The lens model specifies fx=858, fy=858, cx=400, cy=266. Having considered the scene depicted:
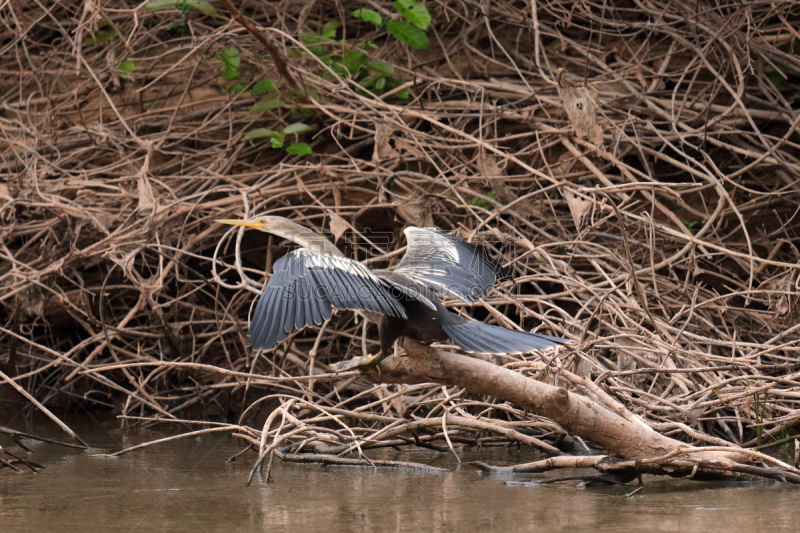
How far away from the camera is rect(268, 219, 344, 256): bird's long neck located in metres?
4.05

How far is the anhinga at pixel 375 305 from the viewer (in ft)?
9.48

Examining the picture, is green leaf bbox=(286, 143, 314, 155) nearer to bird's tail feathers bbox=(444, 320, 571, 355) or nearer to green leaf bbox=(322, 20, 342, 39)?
green leaf bbox=(322, 20, 342, 39)

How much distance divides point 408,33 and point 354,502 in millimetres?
3490

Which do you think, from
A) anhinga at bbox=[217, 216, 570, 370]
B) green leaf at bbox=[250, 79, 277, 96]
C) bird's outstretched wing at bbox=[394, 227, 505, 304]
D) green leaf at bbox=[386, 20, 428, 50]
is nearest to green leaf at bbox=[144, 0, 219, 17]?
green leaf at bbox=[250, 79, 277, 96]

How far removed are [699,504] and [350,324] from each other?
116 inches

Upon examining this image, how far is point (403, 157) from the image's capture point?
5.34 meters

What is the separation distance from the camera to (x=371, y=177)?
5.34m

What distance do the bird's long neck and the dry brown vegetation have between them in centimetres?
27

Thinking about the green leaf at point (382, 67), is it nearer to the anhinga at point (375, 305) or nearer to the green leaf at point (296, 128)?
the green leaf at point (296, 128)

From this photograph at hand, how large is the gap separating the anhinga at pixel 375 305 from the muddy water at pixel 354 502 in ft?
1.63

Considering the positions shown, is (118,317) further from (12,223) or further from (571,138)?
(571,138)

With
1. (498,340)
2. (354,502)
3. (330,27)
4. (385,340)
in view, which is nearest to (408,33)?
(330,27)

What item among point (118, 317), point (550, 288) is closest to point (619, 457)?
point (550, 288)

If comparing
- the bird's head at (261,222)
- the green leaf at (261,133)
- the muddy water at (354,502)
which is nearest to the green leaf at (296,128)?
the green leaf at (261,133)
